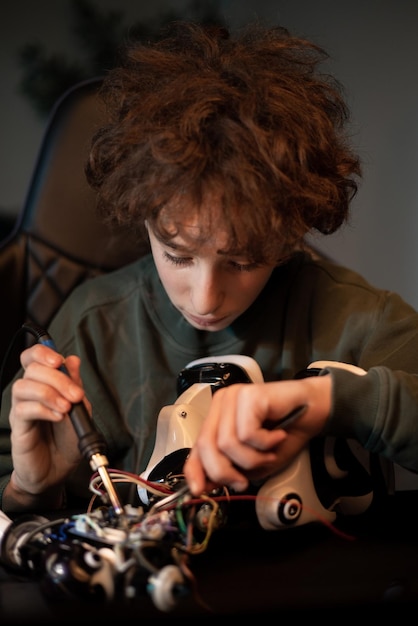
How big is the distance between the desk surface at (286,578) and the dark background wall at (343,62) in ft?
2.54

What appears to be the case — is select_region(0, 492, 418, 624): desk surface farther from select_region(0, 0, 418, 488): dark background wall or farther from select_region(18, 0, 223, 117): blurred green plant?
select_region(18, 0, 223, 117): blurred green plant

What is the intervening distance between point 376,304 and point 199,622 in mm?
597

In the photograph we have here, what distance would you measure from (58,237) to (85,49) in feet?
1.30

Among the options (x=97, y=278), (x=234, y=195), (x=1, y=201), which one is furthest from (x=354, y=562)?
(x=1, y=201)

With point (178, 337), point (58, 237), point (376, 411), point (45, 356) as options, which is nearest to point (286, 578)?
point (376, 411)

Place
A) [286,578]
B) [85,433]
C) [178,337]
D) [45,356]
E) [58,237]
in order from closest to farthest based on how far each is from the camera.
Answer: [286,578] → [85,433] → [45,356] → [178,337] → [58,237]

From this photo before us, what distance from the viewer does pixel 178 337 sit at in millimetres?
1075

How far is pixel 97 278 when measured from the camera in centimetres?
118

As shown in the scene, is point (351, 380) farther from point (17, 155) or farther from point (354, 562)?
point (17, 155)

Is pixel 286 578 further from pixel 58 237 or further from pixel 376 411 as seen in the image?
pixel 58 237

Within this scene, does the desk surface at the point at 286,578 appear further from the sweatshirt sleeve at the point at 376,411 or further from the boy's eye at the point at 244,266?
the boy's eye at the point at 244,266

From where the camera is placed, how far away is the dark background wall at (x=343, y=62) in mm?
1409

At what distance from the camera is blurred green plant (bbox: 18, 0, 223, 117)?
1414 millimetres

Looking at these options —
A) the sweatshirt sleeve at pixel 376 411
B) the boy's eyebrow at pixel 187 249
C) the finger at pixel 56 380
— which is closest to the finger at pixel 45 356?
the finger at pixel 56 380
